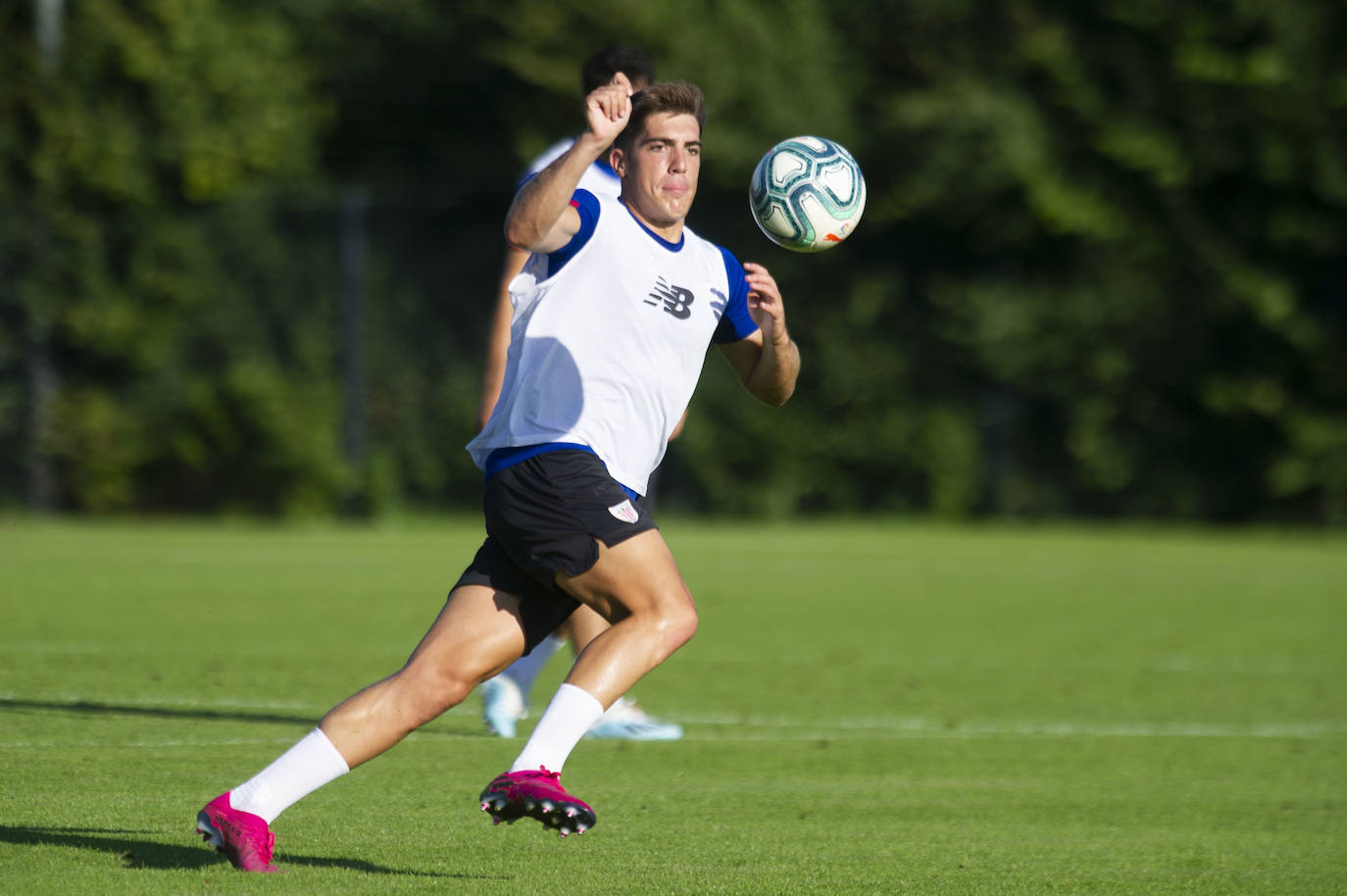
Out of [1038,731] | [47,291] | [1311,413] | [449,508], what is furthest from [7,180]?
[1038,731]

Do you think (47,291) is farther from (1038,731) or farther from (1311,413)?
(1038,731)

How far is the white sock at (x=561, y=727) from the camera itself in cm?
423

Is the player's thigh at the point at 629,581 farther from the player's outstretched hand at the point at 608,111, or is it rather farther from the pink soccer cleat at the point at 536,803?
the player's outstretched hand at the point at 608,111

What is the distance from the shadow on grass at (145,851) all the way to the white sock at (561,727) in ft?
1.31

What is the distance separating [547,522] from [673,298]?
71 cm

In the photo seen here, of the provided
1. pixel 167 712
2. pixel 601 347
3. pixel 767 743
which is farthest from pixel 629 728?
pixel 601 347

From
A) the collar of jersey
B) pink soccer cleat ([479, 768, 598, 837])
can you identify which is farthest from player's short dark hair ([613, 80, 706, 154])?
pink soccer cleat ([479, 768, 598, 837])

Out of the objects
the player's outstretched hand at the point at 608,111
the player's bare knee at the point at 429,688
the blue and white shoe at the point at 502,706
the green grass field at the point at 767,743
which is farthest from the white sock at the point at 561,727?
the blue and white shoe at the point at 502,706

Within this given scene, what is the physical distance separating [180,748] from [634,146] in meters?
2.88

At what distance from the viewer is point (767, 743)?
686 cm

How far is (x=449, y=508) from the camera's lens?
2127cm

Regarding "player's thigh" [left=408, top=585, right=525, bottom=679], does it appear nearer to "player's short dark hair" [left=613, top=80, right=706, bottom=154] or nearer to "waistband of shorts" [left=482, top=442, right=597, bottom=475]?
"waistband of shorts" [left=482, top=442, right=597, bottom=475]

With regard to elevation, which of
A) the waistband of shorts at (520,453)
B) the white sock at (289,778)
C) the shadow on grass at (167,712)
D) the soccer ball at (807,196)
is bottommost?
the shadow on grass at (167,712)

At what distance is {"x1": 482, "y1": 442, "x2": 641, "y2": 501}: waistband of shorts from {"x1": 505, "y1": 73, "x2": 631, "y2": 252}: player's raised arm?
50 cm
